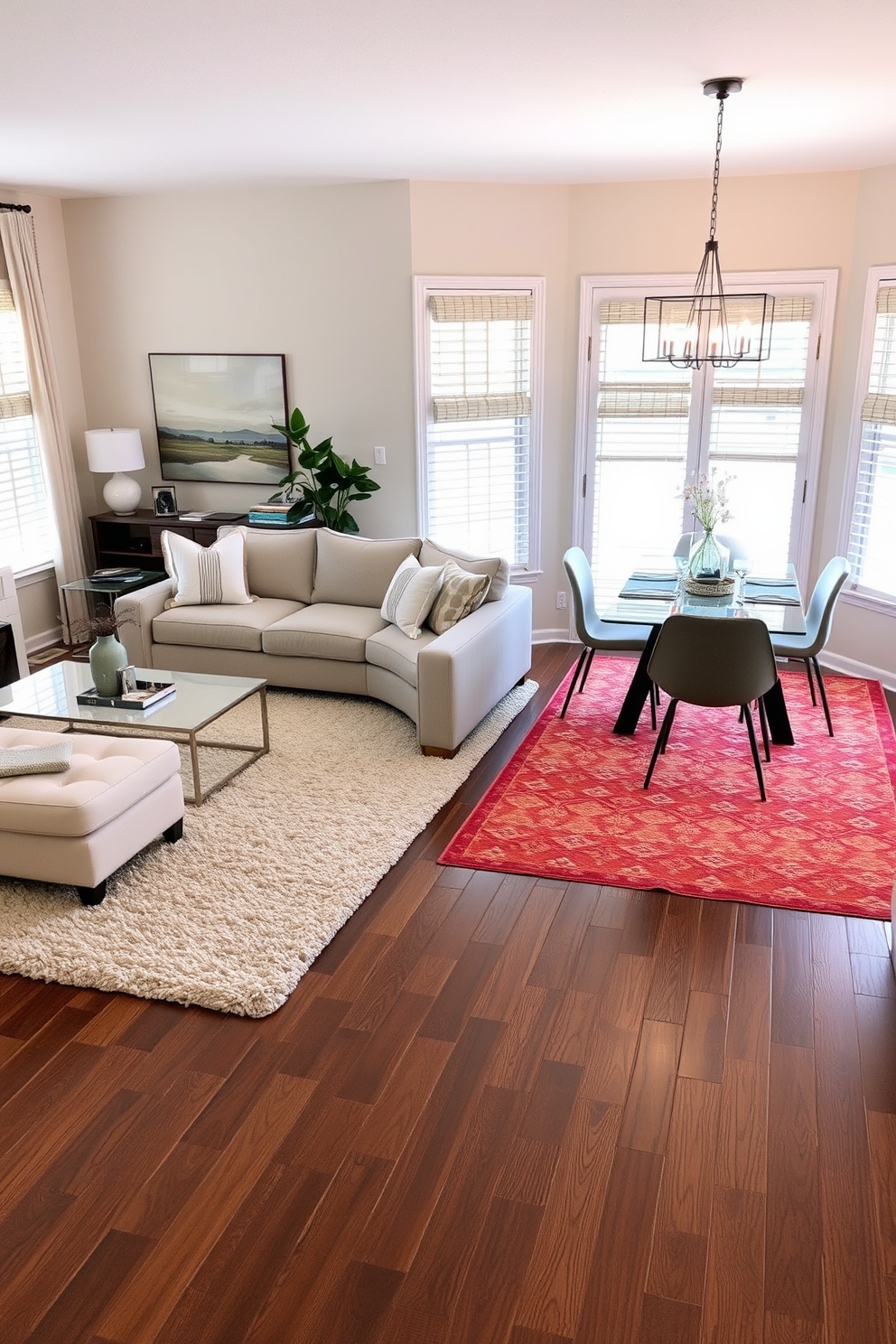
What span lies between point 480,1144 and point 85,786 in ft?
6.48

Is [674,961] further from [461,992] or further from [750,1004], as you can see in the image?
[461,992]

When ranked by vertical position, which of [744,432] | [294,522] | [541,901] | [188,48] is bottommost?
[541,901]

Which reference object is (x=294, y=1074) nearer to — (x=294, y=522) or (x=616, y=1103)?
(x=616, y=1103)

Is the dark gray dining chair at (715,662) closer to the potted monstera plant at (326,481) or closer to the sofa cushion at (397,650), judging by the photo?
the sofa cushion at (397,650)

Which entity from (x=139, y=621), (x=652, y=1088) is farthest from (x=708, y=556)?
(x=139, y=621)

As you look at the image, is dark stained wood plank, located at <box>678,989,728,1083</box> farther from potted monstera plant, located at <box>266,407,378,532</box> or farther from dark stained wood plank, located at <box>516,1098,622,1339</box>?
potted monstera plant, located at <box>266,407,378,532</box>

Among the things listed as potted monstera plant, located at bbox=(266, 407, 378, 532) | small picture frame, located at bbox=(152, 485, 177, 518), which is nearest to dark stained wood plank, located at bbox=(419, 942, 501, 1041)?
potted monstera plant, located at bbox=(266, 407, 378, 532)

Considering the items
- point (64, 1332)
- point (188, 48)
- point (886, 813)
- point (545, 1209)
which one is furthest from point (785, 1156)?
point (188, 48)

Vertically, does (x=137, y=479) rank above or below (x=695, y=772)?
above

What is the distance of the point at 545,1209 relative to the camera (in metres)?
2.55

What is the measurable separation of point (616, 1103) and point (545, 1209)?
1.45ft

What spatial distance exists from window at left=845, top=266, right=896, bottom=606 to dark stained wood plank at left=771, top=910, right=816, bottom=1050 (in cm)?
315

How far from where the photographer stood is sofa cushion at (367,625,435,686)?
5401 millimetres

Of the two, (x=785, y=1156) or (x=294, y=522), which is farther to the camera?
(x=294, y=522)
